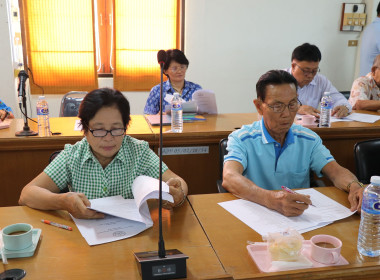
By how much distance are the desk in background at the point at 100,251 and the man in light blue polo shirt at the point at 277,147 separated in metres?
0.54

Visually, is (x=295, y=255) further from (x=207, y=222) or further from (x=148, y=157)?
(x=148, y=157)

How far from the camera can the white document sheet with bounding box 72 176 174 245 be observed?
1198mm

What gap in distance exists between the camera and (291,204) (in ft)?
4.38

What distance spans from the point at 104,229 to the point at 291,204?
635 millimetres

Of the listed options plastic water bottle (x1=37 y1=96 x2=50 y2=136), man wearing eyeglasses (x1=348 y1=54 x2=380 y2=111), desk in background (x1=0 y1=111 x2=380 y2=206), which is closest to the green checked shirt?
desk in background (x1=0 y1=111 x2=380 y2=206)

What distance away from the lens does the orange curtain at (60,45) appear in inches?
166

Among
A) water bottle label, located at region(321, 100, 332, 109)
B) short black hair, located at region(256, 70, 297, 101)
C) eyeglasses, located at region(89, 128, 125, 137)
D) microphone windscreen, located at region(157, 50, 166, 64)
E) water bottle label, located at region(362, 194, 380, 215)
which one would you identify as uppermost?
microphone windscreen, located at region(157, 50, 166, 64)

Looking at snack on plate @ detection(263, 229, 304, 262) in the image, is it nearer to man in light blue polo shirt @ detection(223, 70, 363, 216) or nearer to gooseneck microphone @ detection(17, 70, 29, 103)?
man in light blue polo shirt @ detection(223, 70, 363, 216)

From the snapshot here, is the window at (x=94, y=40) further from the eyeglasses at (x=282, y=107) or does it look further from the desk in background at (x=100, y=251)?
the desk in background at (x=100, y=251)

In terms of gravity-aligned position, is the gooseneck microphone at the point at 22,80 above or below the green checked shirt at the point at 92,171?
above

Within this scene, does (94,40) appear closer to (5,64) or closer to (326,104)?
(5,64)

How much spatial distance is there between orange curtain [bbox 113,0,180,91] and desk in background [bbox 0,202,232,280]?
10.7 ft

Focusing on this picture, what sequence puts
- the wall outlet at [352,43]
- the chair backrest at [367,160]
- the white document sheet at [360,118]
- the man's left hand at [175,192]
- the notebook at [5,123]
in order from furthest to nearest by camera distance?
the wall outlet at [352,43] → the white document sheet at [360,118] → the notebook at [5,123] → the chair backrest at [367,160] → the man's left hand at [175,192]

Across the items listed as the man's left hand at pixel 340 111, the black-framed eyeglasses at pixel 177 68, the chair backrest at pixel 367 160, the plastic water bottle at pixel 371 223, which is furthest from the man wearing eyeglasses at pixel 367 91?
the plastic water bottle at pixel 371 223
